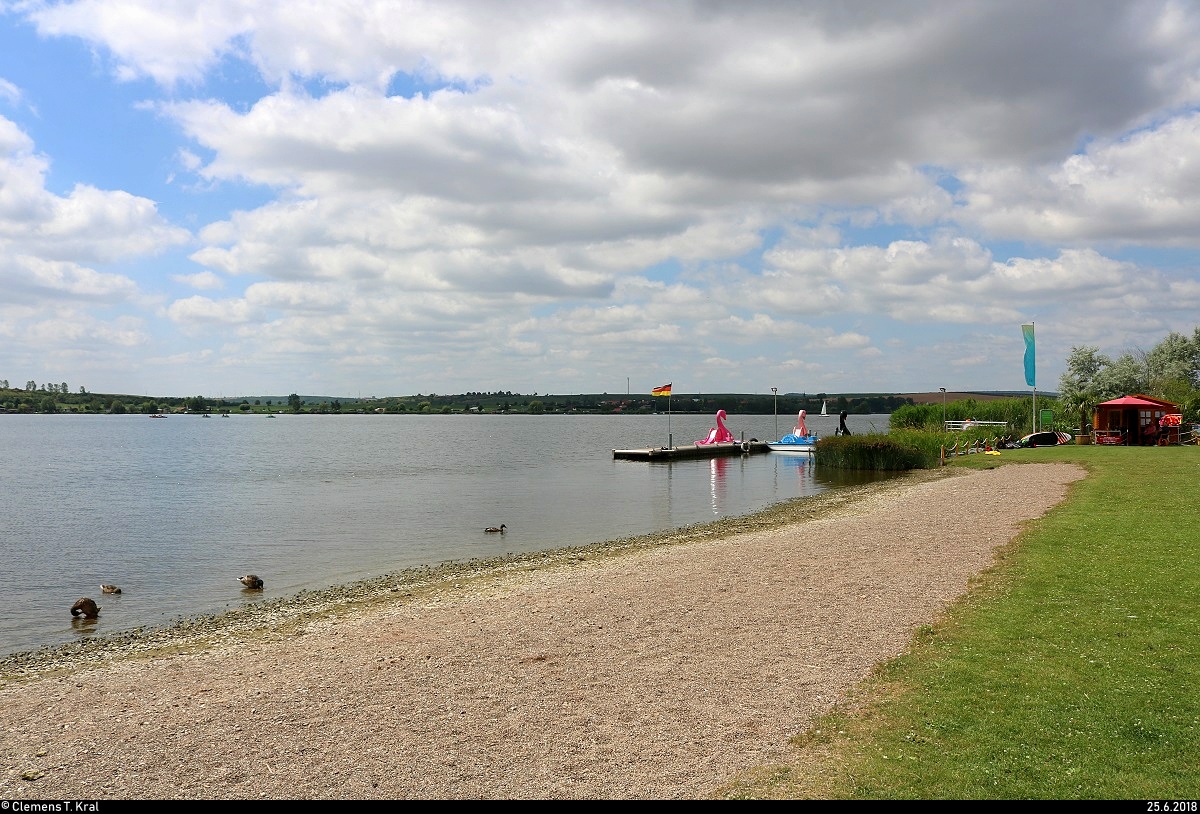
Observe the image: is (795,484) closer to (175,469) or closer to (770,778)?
(770,778)

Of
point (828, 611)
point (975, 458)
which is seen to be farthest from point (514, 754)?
point (975, 458)

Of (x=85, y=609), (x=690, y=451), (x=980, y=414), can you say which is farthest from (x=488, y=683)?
(x=980, y=414)

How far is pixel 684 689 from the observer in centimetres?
807

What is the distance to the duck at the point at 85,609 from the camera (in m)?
15.2

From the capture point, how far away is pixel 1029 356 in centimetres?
4594

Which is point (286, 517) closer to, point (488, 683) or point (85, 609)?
point (85, 609)

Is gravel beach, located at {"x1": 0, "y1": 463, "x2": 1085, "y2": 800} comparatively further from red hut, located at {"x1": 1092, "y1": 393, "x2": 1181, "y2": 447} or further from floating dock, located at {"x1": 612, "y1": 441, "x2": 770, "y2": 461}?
floating dock, located at {"x1": 612, "y1": 441, "x2": 770, "y2": 461}

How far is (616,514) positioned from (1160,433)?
31.5m

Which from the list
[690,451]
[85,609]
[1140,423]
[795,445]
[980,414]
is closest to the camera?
[85,609]

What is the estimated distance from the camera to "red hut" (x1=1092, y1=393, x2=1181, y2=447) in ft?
136

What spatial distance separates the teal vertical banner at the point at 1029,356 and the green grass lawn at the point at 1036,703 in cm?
3770

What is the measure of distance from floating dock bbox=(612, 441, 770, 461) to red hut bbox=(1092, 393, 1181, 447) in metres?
28.0

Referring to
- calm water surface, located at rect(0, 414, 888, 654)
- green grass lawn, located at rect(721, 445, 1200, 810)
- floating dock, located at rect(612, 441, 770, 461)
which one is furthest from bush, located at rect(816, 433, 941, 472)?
green grass lawn, located at rect(721, 445, 1200, 810)

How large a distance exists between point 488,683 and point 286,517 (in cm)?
2397
